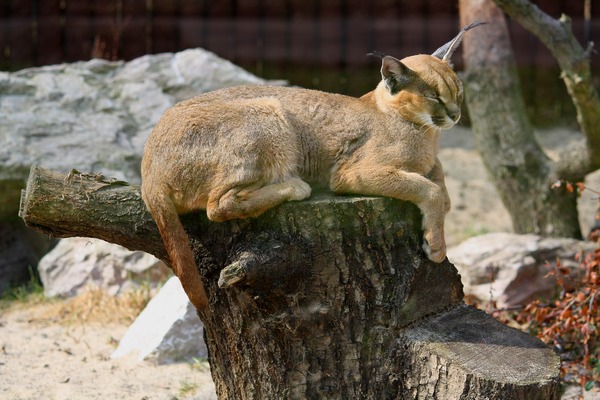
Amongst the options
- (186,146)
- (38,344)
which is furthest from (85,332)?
(186,146)

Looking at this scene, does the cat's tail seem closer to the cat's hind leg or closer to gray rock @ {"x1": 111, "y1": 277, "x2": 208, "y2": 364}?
the cat's hind leg

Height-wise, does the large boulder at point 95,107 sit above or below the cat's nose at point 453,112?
below

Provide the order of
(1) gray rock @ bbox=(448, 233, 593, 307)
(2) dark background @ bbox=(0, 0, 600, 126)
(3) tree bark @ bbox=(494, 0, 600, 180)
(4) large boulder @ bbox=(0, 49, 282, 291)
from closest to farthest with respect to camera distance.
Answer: (3) tree bark @ bbox=(494, 0, 600, 180) → (1) gray rock @ bbox=(448, 233, 593, 307) → (4) large boulder @ bbox=(0, 49, 282, 291) → (2) dark background @ bbox=(0, 0, 600, 126)

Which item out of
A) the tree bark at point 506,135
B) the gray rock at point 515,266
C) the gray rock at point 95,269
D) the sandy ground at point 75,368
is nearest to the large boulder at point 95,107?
the gray rock at point 95,269

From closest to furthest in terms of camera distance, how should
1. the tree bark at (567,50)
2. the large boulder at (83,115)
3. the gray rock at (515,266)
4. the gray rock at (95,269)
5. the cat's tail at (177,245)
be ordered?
1. the cat's tail at (177,245)
2. the tree bark at (567,50)
3. the gray rock at (515,266)
4. the gray rock at (95,269)
5. the large boulder at (83,115)

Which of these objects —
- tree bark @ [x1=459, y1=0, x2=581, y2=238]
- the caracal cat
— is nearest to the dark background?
tree bark @ [x1=459, y1=0, x2=581, y2=238]

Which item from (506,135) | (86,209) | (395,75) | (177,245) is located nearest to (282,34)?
(506,135)

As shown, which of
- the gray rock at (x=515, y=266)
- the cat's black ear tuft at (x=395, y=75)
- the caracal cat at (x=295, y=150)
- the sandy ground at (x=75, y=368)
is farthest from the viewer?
the gray rock at (x=515, y=266)

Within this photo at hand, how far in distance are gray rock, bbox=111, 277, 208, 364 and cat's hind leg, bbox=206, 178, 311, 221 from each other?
2.13 meters

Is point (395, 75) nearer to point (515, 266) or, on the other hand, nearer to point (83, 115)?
point (515, 266)

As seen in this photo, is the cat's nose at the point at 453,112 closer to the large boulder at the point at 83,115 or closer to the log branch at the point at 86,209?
the log branch at the point at 86,209

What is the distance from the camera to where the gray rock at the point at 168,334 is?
6113mm

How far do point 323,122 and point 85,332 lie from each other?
304 centimetres

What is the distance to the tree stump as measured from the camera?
4062 mm
